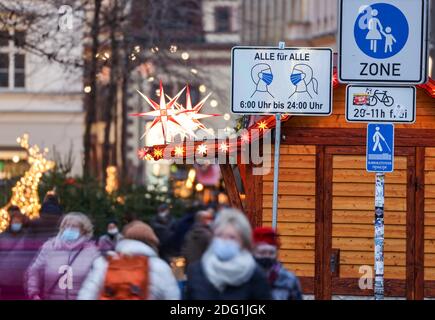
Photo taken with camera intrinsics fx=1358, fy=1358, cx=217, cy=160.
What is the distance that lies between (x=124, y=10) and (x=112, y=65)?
9.32ft

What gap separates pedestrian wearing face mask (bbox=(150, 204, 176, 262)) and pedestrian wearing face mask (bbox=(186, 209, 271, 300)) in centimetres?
754

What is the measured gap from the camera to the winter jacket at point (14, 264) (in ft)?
51.4

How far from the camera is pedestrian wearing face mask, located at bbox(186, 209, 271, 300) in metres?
9.09

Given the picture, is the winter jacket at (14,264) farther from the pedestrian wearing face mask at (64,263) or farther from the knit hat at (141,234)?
the knit hat at (141,234)

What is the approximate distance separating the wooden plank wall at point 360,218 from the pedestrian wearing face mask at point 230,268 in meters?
8.14

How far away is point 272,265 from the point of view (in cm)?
1006

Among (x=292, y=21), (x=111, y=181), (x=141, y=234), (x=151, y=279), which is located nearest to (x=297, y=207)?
(x=141, y=234)

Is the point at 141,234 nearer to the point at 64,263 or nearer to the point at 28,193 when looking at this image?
the point at 64,263

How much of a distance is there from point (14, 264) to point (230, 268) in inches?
327

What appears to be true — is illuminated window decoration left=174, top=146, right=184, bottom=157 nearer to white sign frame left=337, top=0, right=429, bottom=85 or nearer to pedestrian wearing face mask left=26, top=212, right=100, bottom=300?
pedestrian wearing face mask left=26, top=212, right=100, bottom=300

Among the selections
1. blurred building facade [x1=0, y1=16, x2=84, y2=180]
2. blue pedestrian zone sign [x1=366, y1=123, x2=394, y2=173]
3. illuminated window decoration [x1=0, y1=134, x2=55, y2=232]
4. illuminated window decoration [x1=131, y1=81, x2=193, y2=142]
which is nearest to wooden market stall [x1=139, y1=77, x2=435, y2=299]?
illuminated window decoration [x1=131, y1=81, x2=193, y2=142]

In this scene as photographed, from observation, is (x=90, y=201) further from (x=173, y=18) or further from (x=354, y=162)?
(x=354, y=162)

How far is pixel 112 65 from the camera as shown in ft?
100

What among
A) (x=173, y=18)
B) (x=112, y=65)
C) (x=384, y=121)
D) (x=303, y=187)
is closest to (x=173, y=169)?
(x=173, y=18)
